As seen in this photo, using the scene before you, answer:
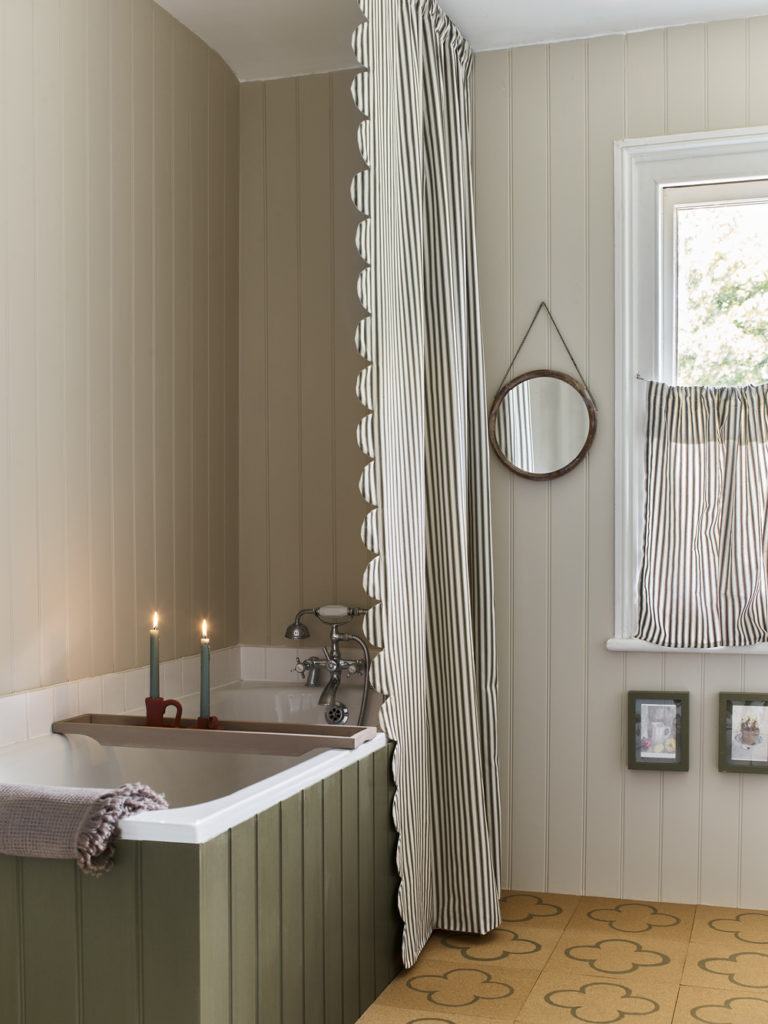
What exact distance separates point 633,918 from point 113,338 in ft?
7.03

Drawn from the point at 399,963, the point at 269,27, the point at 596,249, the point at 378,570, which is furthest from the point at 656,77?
the point at 399,963

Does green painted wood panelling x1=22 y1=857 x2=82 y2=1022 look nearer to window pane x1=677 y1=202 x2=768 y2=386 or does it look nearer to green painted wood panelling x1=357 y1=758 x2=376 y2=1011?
green painted wood panelling x1=357 y1=758 x2=376 y2=1011

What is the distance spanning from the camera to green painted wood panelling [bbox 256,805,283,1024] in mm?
1919

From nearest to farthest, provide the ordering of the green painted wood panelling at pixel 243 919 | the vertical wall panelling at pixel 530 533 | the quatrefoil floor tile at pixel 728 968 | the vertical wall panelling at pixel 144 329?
1. the green painted wood panelling at pixel 243 919
2. the quatrefoil floor tile at pixel 728 968
3. the vertical wall panelling at pixel 144 329
4. the vertical wall panelling at pixel 530 533

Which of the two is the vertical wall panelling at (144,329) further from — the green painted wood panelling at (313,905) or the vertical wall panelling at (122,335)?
the green painted wood panelling at (313,905)

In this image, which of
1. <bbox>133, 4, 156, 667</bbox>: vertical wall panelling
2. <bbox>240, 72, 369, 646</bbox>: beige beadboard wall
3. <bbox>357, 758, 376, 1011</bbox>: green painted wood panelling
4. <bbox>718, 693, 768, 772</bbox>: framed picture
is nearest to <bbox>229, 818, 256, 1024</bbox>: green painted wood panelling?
<bbox>357, 758, 376, 1011</bbox>: green painted wood panelling

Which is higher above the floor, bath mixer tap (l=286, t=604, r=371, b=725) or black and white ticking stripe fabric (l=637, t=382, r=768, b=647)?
black and white ticking stripe fabric (l=637, t=382, r=768, b=647)

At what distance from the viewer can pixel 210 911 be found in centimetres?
174

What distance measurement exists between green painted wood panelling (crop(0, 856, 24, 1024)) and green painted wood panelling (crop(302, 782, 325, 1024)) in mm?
550

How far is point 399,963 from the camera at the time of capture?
2646 mm

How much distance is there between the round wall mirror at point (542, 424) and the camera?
10.4 ft

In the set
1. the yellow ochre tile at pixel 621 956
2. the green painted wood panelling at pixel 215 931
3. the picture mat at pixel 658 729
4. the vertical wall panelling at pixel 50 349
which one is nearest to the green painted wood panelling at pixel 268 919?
the green painted wood panelling at pixel 215 931

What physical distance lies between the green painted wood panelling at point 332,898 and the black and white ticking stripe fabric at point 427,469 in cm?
33

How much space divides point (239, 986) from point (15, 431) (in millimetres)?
1289
